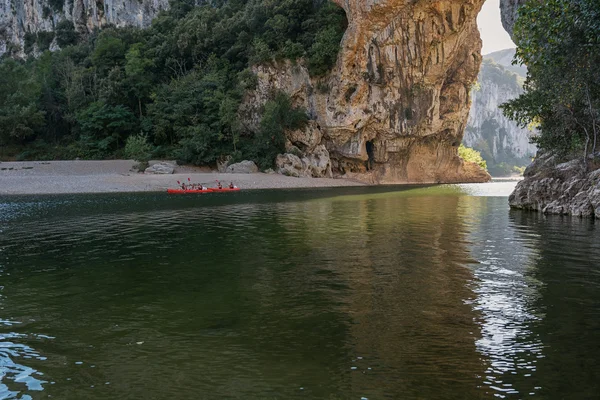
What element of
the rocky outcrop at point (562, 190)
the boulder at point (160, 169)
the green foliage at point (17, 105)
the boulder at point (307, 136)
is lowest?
the rocky outcrop at point (562, 190)

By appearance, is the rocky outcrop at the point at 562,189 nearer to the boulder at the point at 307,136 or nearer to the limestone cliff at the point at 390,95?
the limestone cliff at the point at 390,95

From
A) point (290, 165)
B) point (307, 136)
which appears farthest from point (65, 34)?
point (290, 165)

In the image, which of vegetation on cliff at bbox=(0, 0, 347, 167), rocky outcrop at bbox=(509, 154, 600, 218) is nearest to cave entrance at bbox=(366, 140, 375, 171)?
vegetation on cliff at bbox=(0, 0, 347, 167)

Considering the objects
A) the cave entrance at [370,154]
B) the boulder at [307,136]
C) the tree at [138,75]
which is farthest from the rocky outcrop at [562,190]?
the tree at [138,75]

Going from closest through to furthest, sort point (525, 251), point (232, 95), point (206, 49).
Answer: point (525, 251) → point (232, 95) → point (206, 49)

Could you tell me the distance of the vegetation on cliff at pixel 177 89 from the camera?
5916 centimetres

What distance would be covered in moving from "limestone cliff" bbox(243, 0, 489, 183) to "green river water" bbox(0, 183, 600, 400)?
43380 millimetres

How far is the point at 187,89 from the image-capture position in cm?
6247

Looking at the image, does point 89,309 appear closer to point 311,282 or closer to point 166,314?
→ point 166,314

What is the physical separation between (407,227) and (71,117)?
5981 centimetres

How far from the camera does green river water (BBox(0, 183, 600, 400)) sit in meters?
5.60

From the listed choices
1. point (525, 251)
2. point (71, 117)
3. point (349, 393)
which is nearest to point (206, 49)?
point (71, 117)

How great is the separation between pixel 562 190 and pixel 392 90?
3958 centimetres

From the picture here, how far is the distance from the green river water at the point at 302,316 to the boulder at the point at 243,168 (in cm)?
3841
